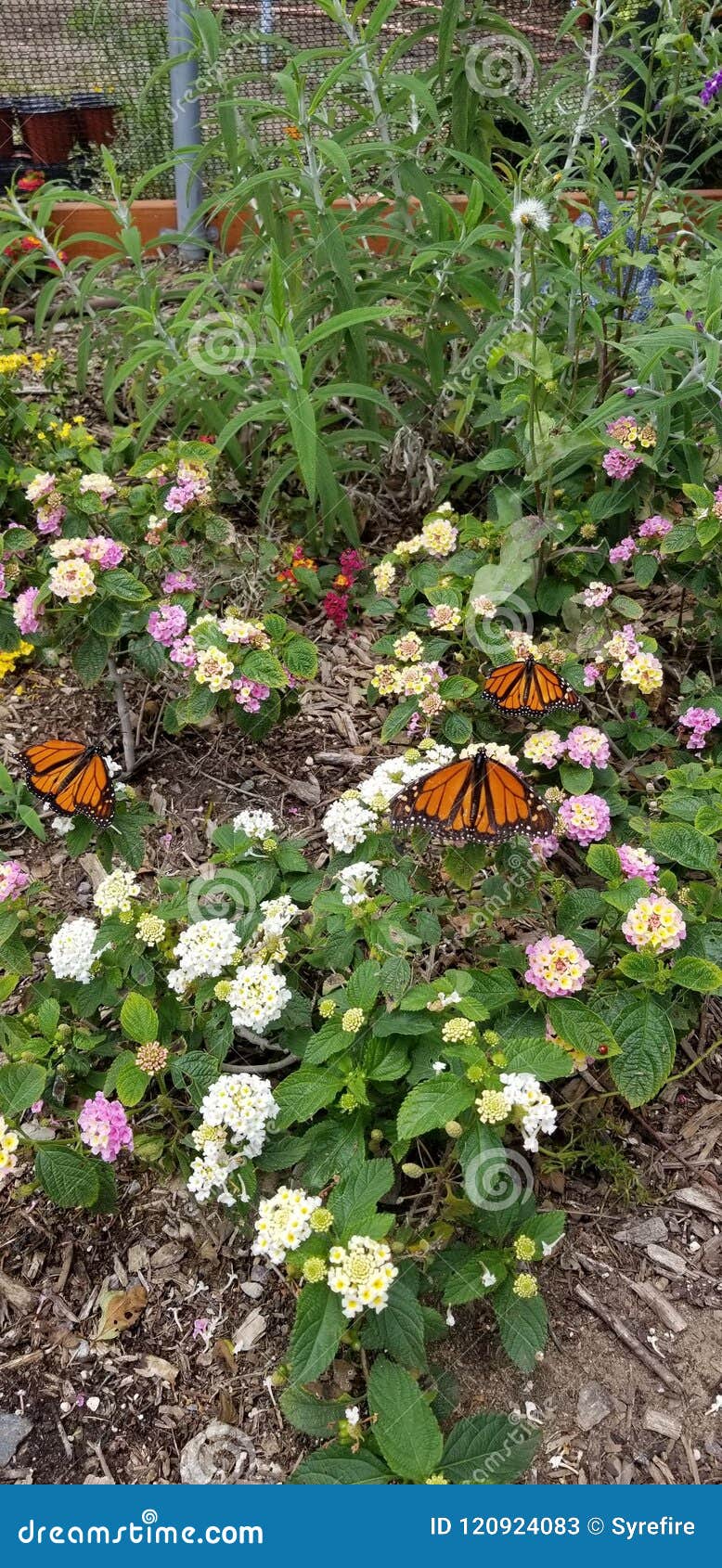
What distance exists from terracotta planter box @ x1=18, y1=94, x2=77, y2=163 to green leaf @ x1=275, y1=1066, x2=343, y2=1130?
15.6 ft

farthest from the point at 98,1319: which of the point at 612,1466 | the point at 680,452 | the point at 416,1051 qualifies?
the point at 680,452

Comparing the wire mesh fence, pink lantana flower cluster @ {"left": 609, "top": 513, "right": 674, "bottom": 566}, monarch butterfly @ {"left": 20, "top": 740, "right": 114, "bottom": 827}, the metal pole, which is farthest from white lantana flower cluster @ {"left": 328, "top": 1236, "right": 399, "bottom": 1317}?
the wire mesh fence

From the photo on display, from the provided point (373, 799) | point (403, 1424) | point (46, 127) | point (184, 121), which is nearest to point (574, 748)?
point (373, 799)

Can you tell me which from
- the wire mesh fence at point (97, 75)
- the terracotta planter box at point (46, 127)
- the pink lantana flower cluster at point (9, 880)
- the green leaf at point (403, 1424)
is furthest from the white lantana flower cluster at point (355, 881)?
the terracotta planter box at point (46, 127)

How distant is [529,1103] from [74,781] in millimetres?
1063

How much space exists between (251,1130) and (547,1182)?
63cm

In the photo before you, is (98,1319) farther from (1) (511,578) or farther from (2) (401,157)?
(2) (401,157)

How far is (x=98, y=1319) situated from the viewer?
1.85 meters

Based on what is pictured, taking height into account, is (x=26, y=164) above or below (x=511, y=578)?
above

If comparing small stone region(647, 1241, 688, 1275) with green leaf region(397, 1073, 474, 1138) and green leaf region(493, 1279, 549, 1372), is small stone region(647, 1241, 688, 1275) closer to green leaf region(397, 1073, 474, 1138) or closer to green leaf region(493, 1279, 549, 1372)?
green leaf region(493, 1279, 549, 1372)

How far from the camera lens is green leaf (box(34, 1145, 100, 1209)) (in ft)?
5.65

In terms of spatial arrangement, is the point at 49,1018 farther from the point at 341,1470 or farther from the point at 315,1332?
the point at 341,1470

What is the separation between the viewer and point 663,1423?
1.67 m

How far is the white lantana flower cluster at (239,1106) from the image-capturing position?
5.32 feet
